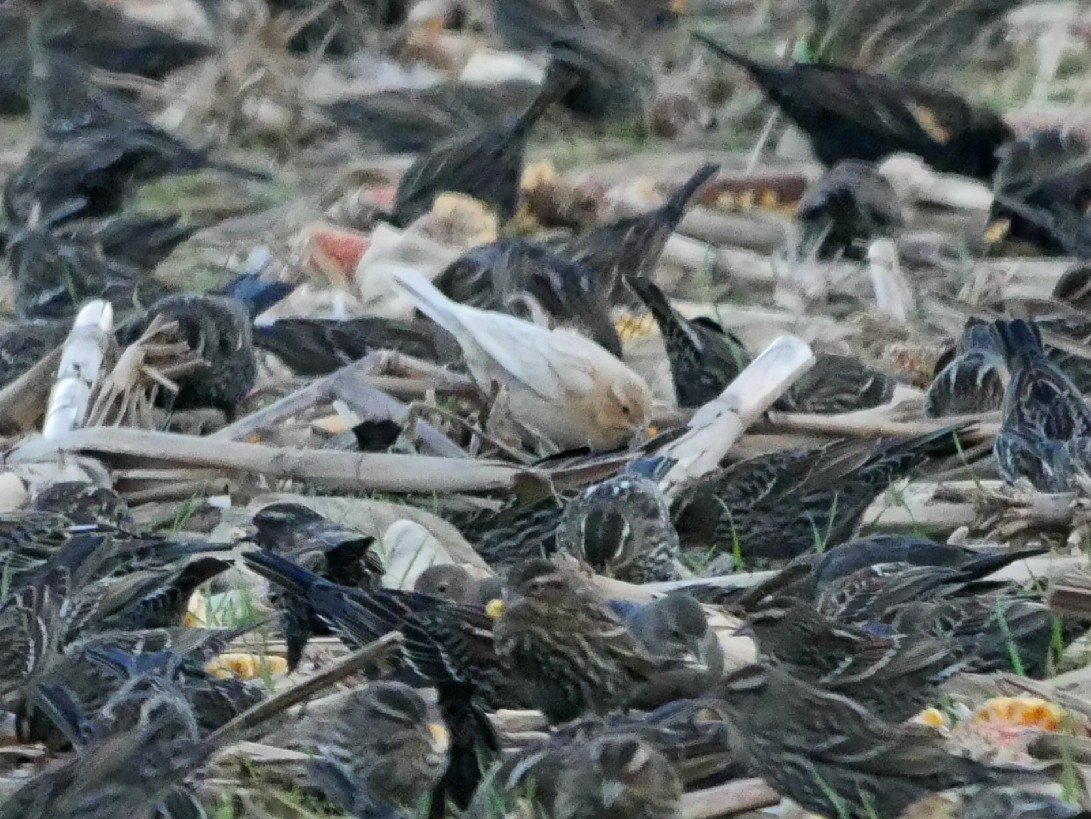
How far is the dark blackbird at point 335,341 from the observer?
269 inches

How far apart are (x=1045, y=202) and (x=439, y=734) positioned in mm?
5296

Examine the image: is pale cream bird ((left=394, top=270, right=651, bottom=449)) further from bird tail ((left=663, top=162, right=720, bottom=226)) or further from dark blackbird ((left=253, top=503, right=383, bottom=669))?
bird tail ((left=663, top=162, right=720, bottom=226))

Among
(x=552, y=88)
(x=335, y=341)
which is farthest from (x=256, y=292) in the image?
(x=552, y=88)

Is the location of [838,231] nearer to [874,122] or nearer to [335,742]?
[874,122]

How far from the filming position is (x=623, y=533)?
504 centimetres

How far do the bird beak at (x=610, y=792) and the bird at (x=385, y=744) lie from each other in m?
0.48

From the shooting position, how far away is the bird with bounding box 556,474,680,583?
5031mm

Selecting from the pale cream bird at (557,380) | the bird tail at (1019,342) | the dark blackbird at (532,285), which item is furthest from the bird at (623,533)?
the dark blackbird at (532,285)

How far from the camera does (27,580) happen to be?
473 centimetres

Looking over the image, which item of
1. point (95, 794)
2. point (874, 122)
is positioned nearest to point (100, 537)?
point (95, 794)

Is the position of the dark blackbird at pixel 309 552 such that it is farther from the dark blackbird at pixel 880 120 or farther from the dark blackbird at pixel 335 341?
the dark blackbird at pixel 880 120

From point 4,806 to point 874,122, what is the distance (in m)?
6.72

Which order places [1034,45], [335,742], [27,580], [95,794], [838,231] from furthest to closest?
[1034,45] < [838,231] < [27,580] < [335,742] < [95,794]

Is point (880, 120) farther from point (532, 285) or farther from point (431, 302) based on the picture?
point (431, 302)
